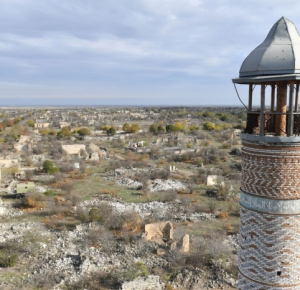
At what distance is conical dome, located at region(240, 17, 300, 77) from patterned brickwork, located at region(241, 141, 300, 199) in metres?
1.02

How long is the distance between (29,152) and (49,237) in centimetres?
2024

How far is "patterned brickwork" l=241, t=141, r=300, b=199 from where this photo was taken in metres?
4.32

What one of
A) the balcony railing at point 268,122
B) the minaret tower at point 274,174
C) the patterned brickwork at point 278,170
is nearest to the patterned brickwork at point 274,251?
the minaret tower at point 274,174

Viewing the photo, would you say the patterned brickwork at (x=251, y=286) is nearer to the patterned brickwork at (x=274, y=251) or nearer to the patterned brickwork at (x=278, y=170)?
the patterned brickwork at (x=274, y=251)

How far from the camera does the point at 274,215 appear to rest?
4402 millimetres

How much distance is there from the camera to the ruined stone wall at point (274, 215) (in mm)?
4340

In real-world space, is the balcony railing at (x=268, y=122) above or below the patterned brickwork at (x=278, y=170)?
above

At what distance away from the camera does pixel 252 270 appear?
4578 mm

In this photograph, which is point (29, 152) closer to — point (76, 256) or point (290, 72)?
point (76, 256)

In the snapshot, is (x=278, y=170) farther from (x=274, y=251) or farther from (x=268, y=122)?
(x=274, y=251)

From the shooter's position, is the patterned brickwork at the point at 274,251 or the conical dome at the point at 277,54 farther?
the patterned brickwork at the point at 274,251

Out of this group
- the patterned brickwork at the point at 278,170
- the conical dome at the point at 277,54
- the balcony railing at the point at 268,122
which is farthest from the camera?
the balcony railing at the point at 268,122

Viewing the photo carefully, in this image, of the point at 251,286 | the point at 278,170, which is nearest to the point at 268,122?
the point at 278,170

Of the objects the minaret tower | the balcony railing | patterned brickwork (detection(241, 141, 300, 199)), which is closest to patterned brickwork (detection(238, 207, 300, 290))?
the minaret tower
